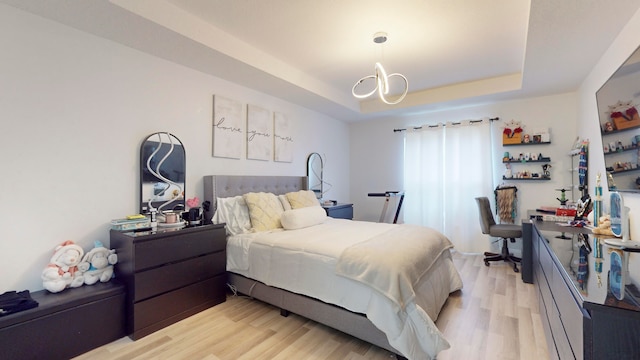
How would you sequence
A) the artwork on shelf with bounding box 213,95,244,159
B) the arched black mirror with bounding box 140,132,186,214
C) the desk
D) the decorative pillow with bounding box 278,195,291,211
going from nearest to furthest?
the desk < the arched black mirror with bounding box 140,132,186,214 < the artwork on shelf with bounding box 213,95,244,159 < the decorative pillow with bounding box 278,195,291,211

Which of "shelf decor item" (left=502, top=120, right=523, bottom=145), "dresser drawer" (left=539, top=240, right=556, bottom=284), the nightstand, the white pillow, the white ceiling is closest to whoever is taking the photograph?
"dresser drawer" (left=539, top=240, right=556, bottom=284)

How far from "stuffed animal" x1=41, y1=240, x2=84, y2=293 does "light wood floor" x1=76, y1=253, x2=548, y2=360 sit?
0.50m

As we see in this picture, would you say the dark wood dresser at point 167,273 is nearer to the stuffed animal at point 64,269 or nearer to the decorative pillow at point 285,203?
the stuffed animal at point 64,269

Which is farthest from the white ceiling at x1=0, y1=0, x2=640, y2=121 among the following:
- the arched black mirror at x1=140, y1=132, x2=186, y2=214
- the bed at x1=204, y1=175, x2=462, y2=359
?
the bed at x1=204, y1=175, x2=462, y2=359

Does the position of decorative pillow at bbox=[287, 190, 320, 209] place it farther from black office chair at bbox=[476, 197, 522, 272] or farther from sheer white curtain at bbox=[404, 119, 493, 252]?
black office chair at bbox=[476, 197, 522, 272]

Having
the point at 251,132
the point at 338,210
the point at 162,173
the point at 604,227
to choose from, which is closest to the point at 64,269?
the point at 162,173

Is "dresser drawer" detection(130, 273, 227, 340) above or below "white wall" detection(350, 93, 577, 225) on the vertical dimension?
below

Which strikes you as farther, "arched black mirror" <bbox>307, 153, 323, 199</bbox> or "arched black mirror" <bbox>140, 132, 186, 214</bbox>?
"arched black mirror" <bbox>307, 153, 323, 199</bbox>

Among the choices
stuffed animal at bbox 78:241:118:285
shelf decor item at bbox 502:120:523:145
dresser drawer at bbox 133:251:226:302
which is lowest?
dresser drawer at bbox 133:251:226:302

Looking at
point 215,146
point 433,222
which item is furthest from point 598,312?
point 433,222

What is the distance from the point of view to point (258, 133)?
357 cm

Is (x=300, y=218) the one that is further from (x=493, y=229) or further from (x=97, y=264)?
(x=493, y=229)

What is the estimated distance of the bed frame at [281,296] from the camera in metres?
1.85

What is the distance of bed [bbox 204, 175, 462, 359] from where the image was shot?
5.45 ft
